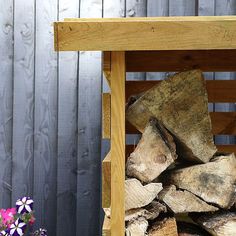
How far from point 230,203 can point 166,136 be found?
32 cm

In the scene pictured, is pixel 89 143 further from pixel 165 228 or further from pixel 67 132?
pixel 165 228

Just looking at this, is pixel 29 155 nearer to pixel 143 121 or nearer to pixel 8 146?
pixel 8 146

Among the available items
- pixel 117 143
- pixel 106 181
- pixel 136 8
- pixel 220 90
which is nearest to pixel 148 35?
pixel 117 143

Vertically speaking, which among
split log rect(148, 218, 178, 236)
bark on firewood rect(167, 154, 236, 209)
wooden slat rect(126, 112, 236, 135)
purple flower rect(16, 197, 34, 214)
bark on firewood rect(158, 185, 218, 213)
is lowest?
purple flower rect(16, 197, 34, 214)

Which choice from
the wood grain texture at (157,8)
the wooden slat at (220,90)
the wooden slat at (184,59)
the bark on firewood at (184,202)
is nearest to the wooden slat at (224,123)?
the wooden slat at (220,90)

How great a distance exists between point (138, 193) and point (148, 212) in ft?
0.28

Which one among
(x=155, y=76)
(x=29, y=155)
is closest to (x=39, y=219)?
(x=29, y=155)

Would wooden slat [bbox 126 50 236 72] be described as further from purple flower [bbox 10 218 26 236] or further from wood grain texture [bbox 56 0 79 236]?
purple flower [bbox 10 218 26 236]

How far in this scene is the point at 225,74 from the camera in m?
2.74

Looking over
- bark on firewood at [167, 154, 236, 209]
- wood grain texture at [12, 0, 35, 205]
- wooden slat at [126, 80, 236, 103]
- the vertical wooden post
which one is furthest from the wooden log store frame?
wood grain texture at [12, 0, 35, 205]

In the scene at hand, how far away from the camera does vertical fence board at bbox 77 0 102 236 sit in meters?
2.75

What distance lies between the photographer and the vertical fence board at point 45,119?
2.76 metres

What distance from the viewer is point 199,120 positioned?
1.81 m

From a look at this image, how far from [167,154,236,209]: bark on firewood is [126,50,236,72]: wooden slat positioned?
426 mm
